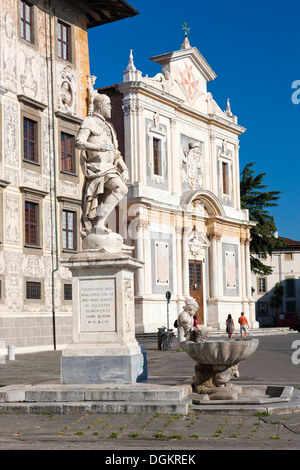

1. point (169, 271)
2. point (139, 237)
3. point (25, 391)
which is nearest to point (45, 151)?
point (139, 237)

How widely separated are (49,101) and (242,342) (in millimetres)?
21233

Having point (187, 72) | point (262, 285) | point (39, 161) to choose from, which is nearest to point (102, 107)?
point (39, 161)

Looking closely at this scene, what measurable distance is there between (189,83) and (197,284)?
1218cm

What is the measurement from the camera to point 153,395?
9.84 m

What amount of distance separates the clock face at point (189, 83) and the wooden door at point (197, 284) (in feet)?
33.3

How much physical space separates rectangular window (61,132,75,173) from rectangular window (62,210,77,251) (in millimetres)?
1882

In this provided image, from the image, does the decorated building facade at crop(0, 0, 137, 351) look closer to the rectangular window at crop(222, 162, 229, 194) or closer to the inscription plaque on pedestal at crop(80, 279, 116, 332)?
the inscription plaque on pedestal at crop(80, 279, 116, 332)

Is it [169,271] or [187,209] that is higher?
[187,209]

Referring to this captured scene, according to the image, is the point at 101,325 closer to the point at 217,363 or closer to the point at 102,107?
the point at 217,363

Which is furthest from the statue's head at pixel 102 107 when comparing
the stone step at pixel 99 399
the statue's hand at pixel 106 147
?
the stone step at pixel 99 399

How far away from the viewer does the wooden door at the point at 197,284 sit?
138ft

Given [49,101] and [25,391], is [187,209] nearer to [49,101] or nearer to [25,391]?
[49,101]

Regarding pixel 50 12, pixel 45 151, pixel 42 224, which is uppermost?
pixel 50 12

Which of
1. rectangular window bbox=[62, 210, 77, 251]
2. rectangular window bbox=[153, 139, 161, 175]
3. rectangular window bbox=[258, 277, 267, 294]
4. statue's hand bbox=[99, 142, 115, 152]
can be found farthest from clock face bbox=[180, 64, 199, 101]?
rectangular window bbox=[258, 277, 267, 294]
